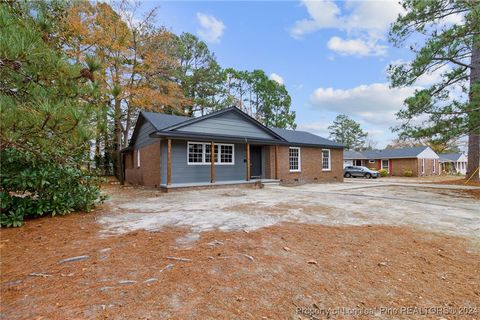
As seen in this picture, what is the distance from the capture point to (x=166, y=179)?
1111 centimetres

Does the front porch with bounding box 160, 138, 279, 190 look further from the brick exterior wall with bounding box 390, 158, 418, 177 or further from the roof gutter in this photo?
the brick exterior wall with bounding box 390, 158, 418, 177

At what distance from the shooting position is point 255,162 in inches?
572

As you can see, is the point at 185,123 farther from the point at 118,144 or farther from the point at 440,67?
the point at 440,67

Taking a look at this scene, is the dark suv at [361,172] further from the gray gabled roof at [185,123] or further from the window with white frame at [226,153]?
the window with white frame at [226,153]

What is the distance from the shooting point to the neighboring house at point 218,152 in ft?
37.0

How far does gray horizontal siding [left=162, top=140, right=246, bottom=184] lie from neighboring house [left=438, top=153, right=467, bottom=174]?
39153 mm

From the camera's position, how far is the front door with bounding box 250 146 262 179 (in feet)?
47.2

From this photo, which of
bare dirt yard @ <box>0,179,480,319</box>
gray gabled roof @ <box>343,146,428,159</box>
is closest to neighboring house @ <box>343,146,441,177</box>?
gray gabled roof @ <box>343,146,428,159</box>

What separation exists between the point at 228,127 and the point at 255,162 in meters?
2.96

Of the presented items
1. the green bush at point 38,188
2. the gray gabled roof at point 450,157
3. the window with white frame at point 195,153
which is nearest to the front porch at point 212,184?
the window with white frame at point 195,153

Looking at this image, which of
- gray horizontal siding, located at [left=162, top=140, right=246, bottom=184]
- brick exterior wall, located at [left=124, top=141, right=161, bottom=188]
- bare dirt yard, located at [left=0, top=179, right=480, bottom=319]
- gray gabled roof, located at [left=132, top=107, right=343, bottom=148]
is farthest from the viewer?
brick exterior wall, located at [left=124, top=141, right=161, bottom=188]

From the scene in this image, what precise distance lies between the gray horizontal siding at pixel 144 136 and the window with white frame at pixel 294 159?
26.8 feet

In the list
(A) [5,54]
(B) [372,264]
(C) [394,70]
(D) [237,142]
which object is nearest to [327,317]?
(B) [372,264]

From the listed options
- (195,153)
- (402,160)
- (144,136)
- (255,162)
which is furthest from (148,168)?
(402,160)
